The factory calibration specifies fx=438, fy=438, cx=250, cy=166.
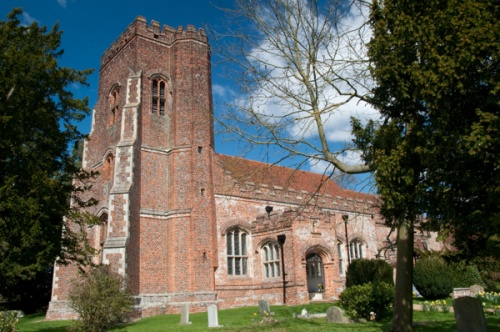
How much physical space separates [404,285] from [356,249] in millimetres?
18327

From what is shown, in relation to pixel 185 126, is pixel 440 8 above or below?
below

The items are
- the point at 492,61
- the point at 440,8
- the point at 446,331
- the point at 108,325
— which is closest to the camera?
the point at 492,61

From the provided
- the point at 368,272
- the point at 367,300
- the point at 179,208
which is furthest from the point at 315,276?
the point at 367,300

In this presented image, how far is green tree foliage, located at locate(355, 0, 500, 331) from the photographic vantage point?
232 inches

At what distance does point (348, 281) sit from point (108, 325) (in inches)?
391

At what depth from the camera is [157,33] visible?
23.1 m

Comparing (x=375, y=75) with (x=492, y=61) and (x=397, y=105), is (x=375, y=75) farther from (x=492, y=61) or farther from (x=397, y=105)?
(x=492, y=61)

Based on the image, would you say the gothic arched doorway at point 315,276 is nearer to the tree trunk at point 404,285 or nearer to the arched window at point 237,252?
the arched window at point 237,252

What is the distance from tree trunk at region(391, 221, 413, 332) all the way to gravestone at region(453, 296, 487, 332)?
0.95 m

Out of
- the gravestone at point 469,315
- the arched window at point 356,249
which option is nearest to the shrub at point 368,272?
the arched window at point 356,249

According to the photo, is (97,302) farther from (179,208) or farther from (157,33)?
(157,33)

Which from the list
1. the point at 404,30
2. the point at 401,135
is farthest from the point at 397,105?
the point at 404,30

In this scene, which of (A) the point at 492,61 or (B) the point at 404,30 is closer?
(A) the point at 492,61

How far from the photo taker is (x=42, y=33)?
14.0 metres
